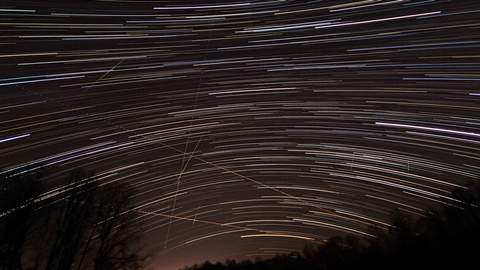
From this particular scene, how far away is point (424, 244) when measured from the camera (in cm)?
2717

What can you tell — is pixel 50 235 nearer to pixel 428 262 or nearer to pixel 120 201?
pixel 120 201

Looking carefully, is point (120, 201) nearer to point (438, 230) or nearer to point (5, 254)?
point (5, 254)

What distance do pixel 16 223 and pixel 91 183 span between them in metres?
4.95

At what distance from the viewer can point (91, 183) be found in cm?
2592

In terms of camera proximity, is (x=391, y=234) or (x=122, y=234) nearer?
(x=122, y=234)

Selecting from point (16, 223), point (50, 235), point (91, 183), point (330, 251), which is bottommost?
point (330, 251)

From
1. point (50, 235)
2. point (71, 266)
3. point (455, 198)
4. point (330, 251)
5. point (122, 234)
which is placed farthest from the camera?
point (330, 251)

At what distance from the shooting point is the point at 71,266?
89.5ft

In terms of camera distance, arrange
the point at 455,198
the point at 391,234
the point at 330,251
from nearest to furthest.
Answer: 1. the point at 455,198
2. the point at 391,234
3. the point at 330,251

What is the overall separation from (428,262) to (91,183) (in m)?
20.9

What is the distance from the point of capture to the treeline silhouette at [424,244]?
21.2m

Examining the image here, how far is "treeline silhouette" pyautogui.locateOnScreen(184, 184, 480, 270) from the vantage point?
21.2 m

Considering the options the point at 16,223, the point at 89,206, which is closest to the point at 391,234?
the point at 89,206

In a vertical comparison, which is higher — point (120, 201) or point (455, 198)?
point (455, 198)
